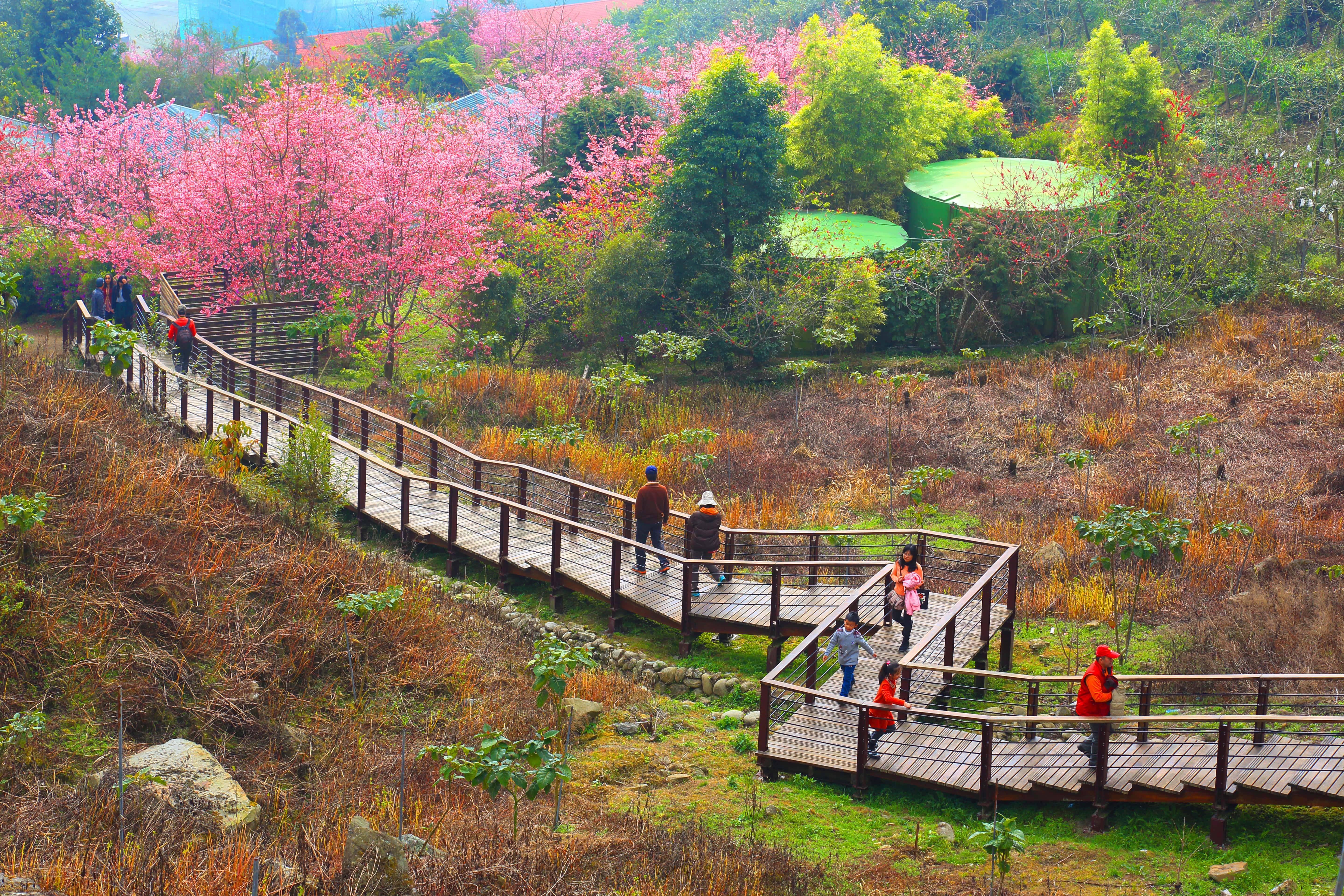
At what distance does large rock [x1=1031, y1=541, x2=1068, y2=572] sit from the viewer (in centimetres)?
1483

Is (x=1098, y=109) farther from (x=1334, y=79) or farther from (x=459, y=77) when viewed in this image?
(x=459, y=77)

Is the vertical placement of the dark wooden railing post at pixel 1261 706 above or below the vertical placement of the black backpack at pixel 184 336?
below

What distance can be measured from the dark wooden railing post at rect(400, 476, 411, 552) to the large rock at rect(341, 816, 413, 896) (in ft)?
26.6

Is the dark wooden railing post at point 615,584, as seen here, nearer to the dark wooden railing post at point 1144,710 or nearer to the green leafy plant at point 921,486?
the green leafy plant at point 921,486

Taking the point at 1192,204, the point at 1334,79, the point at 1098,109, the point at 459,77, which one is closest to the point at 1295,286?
the point at 1192,204

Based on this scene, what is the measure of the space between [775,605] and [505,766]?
541 cm

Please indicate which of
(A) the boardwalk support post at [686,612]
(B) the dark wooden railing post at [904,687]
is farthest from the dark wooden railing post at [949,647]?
(A) the boardwalk support post at [686,612]

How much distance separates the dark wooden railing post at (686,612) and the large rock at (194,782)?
17.5ft

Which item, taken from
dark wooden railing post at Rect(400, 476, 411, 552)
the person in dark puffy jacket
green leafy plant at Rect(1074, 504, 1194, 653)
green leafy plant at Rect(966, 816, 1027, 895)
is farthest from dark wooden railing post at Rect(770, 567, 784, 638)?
dark wooden railing post at Rect(400, 476, 411, 552)

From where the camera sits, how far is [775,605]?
478 inches

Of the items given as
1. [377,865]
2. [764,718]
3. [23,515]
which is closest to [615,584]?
[764,718]

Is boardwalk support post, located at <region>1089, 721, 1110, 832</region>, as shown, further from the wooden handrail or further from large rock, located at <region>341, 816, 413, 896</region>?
large rock, located at <region>341, 816, 413, 896</region>

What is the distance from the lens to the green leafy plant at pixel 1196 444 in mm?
16266

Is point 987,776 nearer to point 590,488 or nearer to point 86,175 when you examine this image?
point 590,488
